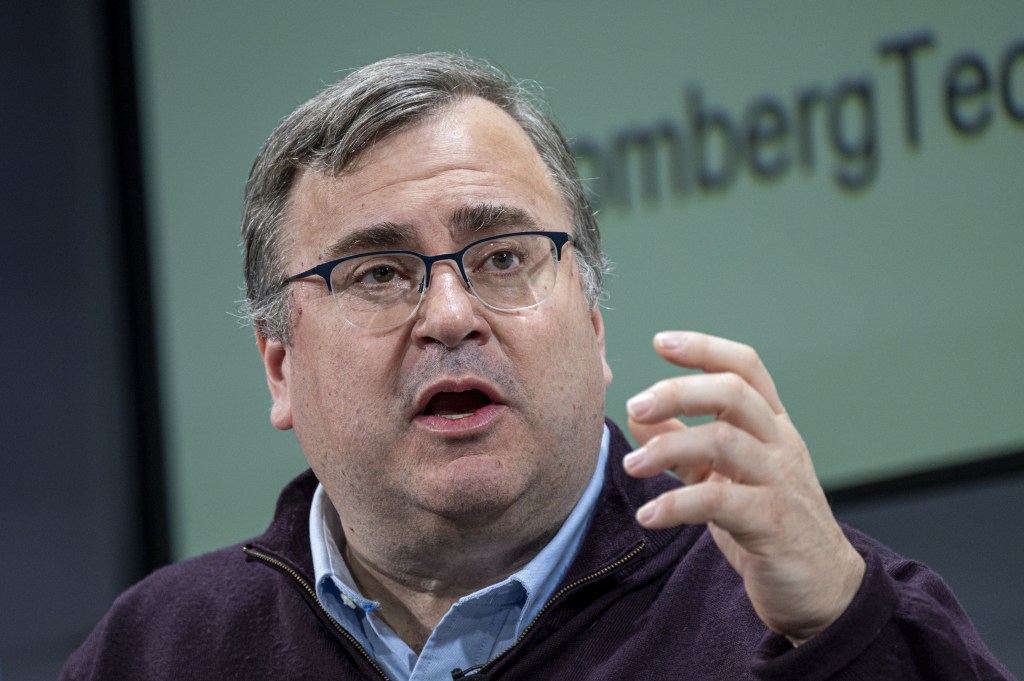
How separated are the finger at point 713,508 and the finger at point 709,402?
0.21 ft

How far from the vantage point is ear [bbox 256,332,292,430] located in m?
1.81

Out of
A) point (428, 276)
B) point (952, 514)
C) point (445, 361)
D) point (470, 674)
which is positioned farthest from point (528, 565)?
point (952, 514)

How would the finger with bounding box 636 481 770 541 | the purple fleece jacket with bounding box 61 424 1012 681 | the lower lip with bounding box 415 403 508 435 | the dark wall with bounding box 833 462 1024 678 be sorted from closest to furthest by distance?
the finger with bounding box 636 481 770 541 < the purple fleece jacket with bounding box 61 424 1012 681 < the lower lip with bounding box 415 403 508 435 < the dark wall with bounding box 833 462 1024 678

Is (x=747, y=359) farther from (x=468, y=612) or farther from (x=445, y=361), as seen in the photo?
(x=468, y=612)

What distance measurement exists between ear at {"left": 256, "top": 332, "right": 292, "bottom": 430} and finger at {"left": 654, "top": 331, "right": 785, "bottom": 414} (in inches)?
32.6

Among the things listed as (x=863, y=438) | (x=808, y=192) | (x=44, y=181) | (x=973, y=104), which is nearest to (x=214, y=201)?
(x=44, y=181)

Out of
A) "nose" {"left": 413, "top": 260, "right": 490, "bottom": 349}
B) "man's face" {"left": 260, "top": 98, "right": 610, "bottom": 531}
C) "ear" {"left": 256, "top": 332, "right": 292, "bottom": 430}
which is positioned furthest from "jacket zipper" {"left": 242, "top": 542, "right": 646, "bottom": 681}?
"nose" {"left": 413, "top": 260, "right": 490, "bottom": 349}

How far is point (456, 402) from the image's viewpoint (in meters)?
1.56

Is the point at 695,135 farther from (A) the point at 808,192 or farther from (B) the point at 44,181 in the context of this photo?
(B) the point at 44,181

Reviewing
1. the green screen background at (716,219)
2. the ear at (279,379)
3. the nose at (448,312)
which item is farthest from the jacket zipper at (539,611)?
the green screen background at (716,219)

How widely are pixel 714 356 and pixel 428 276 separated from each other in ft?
1.77

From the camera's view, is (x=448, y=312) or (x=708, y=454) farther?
(x=448, y=312)

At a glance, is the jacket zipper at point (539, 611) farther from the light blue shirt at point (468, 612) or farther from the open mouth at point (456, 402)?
the open mouth at point (456, 402)

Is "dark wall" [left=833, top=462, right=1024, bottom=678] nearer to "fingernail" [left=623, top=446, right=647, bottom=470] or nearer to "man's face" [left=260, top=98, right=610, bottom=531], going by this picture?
"man's face" [left=260, top=98, right=610, bottom=531]
